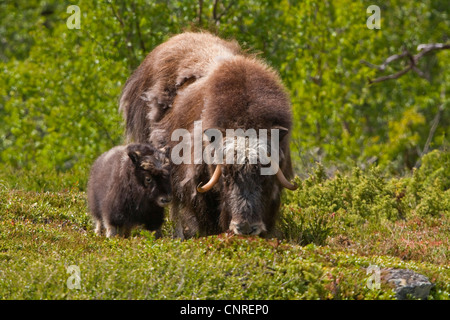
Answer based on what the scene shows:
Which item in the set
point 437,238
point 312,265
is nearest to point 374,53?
point 437,238

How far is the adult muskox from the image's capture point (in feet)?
19.8

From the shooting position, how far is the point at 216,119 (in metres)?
6.25

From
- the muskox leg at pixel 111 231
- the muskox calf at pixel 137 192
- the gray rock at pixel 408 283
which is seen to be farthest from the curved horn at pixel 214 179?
the gray rock at pixel 408 283

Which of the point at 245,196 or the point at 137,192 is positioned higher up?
the point at 245,196

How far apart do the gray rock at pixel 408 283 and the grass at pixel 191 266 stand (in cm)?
9

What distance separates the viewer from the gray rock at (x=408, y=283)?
17.6 ft

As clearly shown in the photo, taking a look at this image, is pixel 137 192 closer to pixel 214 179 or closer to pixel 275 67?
pixel 214 179

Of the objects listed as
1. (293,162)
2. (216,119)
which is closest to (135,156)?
(216,119)

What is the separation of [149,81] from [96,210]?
5.13ft

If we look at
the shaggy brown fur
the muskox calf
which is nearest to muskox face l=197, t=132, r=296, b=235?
the muskox calf

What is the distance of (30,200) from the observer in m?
8.05

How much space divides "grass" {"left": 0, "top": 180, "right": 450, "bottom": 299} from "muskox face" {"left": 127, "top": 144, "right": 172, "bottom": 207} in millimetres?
567

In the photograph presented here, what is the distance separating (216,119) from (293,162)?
592 centimetres

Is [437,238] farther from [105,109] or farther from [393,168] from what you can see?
[105,109]
